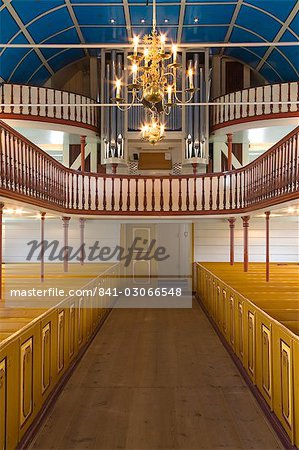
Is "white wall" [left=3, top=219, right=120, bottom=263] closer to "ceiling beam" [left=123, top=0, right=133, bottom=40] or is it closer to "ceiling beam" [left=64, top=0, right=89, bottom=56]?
"ceiling beam" [left=64, top=0, right=89, bottom=56]

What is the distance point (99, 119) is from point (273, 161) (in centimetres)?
740

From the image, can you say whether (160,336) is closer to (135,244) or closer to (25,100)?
(135,244)

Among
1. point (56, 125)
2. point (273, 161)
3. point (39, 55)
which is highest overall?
point (39, 55)

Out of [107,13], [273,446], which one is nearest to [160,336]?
[273,446]

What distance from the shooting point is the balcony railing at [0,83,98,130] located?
12609mm

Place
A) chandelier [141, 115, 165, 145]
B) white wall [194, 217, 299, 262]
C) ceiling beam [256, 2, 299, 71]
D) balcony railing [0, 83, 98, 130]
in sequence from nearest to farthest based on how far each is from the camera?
chandelier [141, 115, 165, 145], ceiling beam [256, 2, 299, 71], balcony railing [0, 83, 98, 130], white wall [194, 217, 299, 262]

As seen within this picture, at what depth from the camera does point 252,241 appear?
15109 mm

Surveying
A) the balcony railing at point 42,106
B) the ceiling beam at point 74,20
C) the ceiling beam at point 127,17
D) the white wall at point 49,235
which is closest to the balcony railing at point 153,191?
the balcony railing at point 42,106

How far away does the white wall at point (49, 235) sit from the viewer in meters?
15.2

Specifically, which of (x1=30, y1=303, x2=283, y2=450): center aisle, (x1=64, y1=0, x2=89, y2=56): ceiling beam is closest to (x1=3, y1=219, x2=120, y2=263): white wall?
(x1=64, y1=0, x2=89, y2=56): ceiling beam

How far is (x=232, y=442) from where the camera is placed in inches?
173

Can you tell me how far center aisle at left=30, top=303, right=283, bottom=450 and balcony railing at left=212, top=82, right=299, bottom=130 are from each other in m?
7.54

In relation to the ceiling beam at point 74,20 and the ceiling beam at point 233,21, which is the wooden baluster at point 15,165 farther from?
the ceiling beam at point 233,21

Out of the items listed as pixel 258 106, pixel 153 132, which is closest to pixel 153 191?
pixel 153 132
